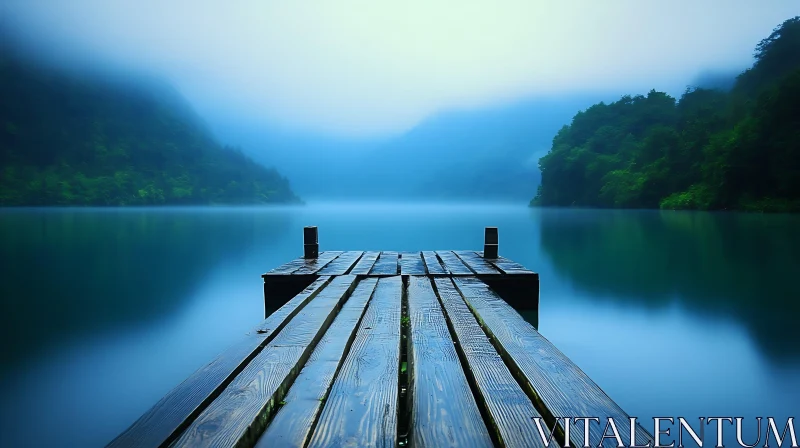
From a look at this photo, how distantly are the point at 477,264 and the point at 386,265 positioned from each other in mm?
1425

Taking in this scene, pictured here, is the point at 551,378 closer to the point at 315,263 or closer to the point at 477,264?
the point at 477,264

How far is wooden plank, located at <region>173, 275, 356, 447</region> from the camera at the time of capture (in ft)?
6.37

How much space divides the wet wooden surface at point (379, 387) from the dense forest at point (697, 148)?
4294cm

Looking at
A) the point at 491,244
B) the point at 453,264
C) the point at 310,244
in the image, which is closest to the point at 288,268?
the point at 310,244

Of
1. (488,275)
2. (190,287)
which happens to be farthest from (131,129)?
(488,275)

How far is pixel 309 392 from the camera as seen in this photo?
2398 millimetres

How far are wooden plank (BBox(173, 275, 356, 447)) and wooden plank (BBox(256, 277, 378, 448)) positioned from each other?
0.05m

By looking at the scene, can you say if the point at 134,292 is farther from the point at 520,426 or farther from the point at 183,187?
the point at 183,187

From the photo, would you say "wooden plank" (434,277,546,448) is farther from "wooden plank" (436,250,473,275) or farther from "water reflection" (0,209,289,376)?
"water reflection" (0,209,289,376)

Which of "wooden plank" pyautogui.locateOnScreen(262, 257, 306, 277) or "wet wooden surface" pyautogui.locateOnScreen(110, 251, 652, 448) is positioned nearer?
"wet wooden surface" pyautogui.locateOnScreen(110, 251, 652, 448)

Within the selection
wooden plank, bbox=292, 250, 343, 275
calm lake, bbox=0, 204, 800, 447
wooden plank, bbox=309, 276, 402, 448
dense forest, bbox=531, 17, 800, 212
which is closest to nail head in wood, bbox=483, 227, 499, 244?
calm lake, bbox=0, 204, 800, 447

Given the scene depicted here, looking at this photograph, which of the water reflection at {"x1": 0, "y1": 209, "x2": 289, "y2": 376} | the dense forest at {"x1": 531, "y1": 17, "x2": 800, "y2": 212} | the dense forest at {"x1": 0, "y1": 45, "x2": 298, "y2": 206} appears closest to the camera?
the water reflection at {"x1": 0, "y1": 209, "x2": 289, "y2": 376}

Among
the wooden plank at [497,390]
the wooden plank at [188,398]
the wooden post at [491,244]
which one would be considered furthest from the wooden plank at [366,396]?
the wooden post at [491,244]

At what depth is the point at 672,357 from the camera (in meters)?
6.11
